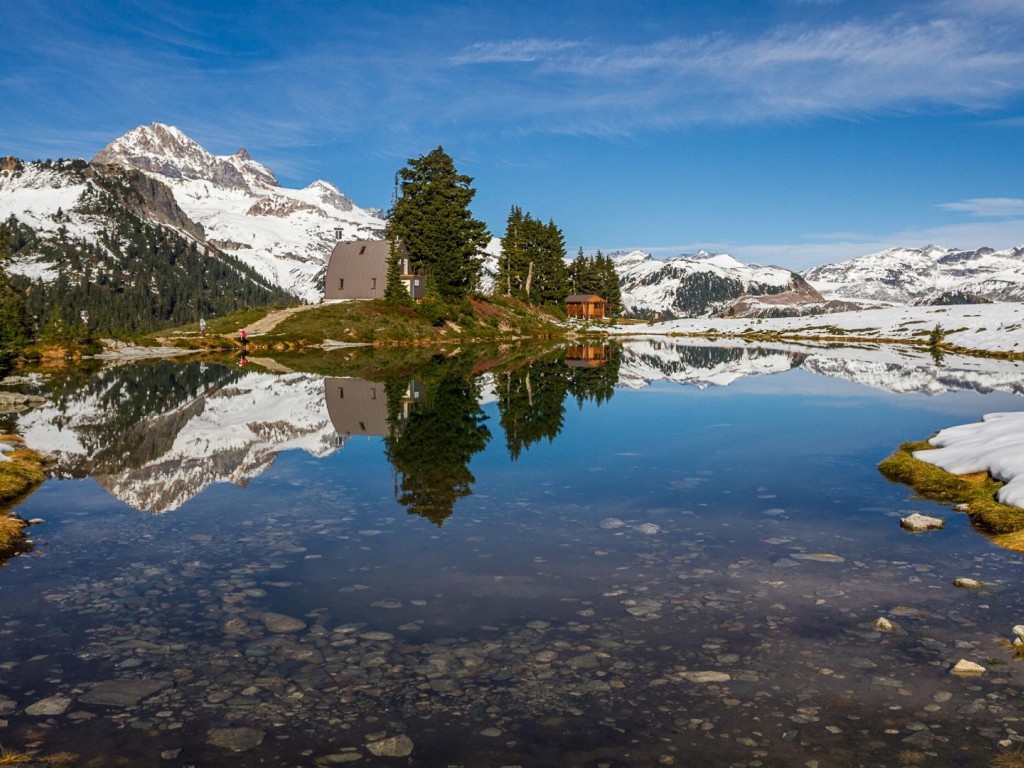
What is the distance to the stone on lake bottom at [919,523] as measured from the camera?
57.7 ft

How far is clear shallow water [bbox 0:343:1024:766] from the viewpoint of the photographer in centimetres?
889

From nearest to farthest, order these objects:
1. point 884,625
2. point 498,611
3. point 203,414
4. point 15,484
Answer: point 884,625, point 498,611, point 15,484, point 203,414

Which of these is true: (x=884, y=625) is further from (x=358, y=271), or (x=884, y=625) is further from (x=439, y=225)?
(x=358, y=271)

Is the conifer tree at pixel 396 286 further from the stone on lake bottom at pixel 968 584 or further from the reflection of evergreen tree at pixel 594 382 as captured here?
the stone on lake bottom at pixel 968 584

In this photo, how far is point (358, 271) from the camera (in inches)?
5118

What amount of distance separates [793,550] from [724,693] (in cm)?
705

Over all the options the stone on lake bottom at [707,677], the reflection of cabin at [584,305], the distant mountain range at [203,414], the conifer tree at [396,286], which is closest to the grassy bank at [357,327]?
the conifer tree at [396,286]

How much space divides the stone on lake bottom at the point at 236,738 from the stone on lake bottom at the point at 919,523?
1488cm

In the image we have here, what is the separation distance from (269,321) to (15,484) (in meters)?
88.5

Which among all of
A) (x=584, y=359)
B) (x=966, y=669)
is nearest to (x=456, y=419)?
(x=966, y=669)

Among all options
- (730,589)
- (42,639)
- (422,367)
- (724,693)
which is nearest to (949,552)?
(730,589)

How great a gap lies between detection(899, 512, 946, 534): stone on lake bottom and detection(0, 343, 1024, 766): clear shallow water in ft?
0.72

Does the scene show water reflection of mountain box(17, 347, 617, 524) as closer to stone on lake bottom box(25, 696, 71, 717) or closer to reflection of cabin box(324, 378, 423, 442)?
reflection of cabin box(324, 378, 423, 442)

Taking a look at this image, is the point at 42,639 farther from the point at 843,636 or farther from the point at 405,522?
the point at 843,636
